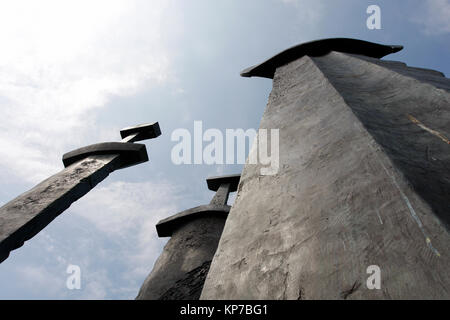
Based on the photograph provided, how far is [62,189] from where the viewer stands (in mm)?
2756

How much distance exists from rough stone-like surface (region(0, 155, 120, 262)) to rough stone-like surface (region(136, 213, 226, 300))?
1492 millimetres

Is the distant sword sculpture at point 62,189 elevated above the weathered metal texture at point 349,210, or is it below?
below

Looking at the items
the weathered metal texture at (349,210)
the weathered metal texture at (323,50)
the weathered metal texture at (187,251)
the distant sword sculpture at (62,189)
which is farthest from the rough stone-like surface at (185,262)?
the weathered metal texture at (323,50)

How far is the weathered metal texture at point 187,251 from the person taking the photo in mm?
3361

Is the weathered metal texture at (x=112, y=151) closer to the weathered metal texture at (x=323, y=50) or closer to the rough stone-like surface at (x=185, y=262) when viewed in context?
the rough stone-like surface at (x=185, y=262)

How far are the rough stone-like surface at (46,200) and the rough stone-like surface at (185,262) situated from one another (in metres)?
1.49

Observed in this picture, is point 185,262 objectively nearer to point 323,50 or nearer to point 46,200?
point 46,200

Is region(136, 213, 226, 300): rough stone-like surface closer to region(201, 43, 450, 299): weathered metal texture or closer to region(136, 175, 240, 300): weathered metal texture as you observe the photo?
region(136, 175, 240, 300): weathered metal texture

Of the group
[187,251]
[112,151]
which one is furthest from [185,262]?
[112,151]

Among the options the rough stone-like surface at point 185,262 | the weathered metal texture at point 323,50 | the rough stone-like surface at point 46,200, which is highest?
the weathered metal texture at point 323,50

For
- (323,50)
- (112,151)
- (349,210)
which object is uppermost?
(323,50)

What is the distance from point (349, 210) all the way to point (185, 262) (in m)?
2.98

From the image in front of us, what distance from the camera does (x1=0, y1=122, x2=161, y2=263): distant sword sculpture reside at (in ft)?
7.18
